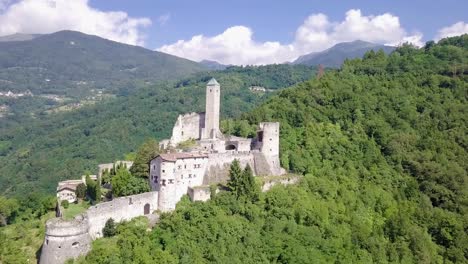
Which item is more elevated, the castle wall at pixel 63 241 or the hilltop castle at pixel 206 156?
the hilltop castle at pixel 206 156

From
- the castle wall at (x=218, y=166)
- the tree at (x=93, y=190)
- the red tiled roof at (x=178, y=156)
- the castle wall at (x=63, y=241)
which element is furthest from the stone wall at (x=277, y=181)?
the castle wall at (x=63, y=241)

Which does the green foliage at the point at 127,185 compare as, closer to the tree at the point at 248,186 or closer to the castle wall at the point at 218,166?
the castle wall at the point at 218,166

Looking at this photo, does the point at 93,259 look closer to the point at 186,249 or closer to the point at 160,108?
the point at 186,249

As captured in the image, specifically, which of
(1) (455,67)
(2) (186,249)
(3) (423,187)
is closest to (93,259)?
(2) (186,249)

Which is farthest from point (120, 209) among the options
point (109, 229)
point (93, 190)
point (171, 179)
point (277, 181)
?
point (277, 181)

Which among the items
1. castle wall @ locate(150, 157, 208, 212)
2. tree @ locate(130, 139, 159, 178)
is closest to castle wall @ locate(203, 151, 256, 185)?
castle wall @ locate(150, 157, 208, 212)

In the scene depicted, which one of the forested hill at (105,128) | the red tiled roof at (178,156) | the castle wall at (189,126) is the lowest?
the forested hill at (105,128)

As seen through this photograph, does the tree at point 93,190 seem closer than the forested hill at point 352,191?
No
